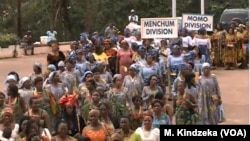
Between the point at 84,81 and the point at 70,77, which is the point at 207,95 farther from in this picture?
the point at 70,77

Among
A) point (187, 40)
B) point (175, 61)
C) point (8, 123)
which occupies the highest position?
point (187, 40)

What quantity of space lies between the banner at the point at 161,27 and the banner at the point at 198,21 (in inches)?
70.4

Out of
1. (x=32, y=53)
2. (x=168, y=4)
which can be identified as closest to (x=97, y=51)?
(x=32, y=53)

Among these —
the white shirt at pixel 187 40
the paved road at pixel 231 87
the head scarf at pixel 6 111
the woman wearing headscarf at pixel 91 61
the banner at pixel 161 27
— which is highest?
the banner at pixel 161 27

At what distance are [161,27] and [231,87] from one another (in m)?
4.13

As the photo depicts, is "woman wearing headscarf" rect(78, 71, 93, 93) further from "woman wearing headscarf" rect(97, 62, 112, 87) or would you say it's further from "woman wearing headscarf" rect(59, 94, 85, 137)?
"woman wearing headscarf" rect(59, 94, 85, 137)

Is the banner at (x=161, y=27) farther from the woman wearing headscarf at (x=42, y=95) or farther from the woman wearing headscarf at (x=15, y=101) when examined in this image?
the woman wearing headscarf at (x=15, y=101)

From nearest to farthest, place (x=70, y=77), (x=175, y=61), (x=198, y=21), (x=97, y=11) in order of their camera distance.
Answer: (x=70, y=77), (x=175, y=61), (x=198, y=21), (x=97, y=11)

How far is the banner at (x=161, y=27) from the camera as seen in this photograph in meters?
15.7

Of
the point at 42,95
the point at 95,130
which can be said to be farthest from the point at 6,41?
the point at 95,130

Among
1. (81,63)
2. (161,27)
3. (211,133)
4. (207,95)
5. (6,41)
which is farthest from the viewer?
(6,41)

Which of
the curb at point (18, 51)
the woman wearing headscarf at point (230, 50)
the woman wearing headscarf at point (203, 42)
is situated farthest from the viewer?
the curb at point (18, 51)

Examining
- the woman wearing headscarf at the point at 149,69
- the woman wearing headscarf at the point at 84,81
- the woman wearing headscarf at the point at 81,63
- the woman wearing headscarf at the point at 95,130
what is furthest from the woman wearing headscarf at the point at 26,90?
the woman wearing headscarf at the point at 149,69

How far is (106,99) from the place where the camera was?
11.2 meters
